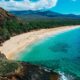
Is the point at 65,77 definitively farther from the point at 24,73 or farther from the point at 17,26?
the point at 17,26

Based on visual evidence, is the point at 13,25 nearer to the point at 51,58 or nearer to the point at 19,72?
the point at 51,58

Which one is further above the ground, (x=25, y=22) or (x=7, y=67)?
(x=25, y=22)

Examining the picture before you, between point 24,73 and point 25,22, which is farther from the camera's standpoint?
point 25,22

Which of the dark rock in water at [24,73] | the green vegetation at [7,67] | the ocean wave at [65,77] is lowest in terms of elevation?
the ocean wave at [65,77]

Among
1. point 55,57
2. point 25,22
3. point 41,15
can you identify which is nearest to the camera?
point 55,57

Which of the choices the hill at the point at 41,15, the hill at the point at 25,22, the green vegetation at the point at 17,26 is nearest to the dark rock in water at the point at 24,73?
Result: the hill at the point at 25,22

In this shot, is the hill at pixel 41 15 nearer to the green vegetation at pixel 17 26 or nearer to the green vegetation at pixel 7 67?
the green vegetation at pixel 17 26

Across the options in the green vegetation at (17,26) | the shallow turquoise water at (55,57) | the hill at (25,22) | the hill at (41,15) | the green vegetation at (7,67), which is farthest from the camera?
the hill at (41,15)

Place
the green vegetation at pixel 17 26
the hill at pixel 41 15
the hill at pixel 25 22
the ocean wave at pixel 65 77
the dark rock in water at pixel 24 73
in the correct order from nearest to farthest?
1. the dark rock in water at pixel 24 73
2. the ocean wave at pixel 65 77
3. the green vegetation at pixel 17 26
4. the hill at pixel 25 22
5. the hill at pixel 41 15

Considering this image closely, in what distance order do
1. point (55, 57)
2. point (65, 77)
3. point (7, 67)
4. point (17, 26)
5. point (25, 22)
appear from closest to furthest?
point (7, 67) → point (65, 77) → point (55, 57) → point (17, 26) → point (25, 22)

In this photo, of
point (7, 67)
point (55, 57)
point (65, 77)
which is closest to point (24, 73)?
point (7, 67)
